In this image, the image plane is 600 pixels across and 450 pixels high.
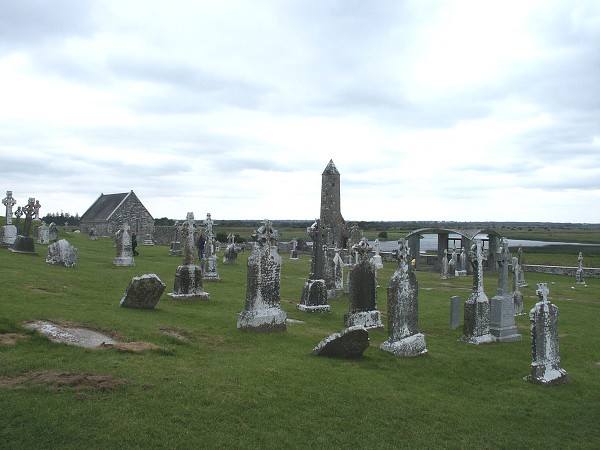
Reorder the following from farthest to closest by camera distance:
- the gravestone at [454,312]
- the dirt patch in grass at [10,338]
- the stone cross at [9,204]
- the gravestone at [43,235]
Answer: the gravestone at [43,235]
the stone cross at [9,204]
the gravestone at [454,312]
the dirt patch in grass at [10,338]

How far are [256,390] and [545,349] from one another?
616cm

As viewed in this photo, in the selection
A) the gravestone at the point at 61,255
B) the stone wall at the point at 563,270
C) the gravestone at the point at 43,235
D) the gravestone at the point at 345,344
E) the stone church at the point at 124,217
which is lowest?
the stone wall at the point at 563,270

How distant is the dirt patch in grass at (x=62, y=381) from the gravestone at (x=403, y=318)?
6.33 meters

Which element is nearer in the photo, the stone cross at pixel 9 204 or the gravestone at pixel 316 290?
the gravestone at pixel 316 290

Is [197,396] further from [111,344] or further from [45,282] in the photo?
[45,282]

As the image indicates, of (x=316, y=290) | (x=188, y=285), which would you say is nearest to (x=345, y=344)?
(x=316, y=290)

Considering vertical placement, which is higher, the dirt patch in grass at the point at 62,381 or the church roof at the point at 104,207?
the church roof at the point at 104,207

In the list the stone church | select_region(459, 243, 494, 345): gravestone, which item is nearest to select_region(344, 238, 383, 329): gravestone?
select_region(459, 243, 494, 345): gravestone

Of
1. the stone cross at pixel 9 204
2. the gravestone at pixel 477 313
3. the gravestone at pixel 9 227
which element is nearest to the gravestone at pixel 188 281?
the gravestone at pixel 477 313

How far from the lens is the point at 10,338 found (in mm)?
8945

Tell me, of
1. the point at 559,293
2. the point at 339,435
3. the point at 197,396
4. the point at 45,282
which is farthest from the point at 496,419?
the point at 559,293

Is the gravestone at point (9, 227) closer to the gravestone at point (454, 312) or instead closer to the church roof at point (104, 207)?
the gravestone at point (454, 312)

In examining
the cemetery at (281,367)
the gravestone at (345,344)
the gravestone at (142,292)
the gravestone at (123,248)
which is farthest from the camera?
the gravestone at (123,248)

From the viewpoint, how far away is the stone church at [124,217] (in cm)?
5688
